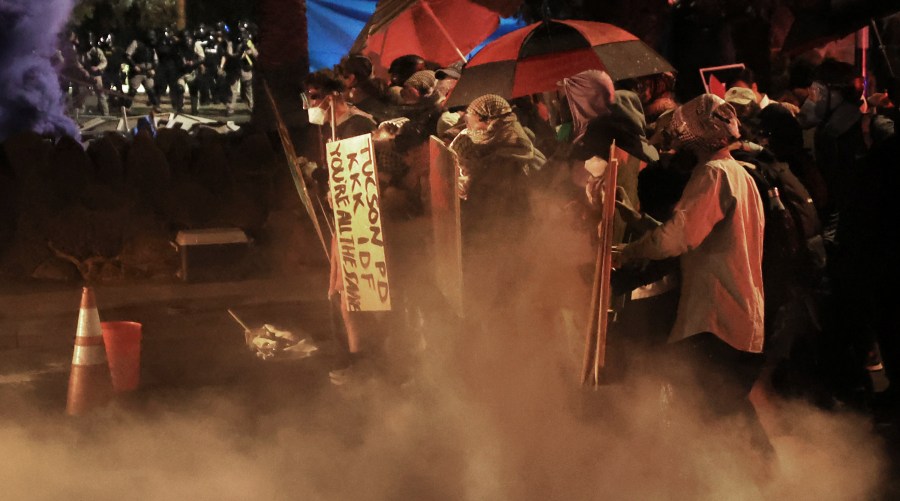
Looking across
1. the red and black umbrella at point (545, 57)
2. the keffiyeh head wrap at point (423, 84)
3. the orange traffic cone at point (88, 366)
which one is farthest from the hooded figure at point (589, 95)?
the orange traffic cone at point (88, 366)

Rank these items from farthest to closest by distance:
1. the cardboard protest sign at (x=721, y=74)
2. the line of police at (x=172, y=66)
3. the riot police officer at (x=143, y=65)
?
the riot police officer at (x=143, y=65) < the line of police at (x=172, y=66) < the cardboard protest sign at (x=721, y=74)

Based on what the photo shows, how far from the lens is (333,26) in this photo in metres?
13.9

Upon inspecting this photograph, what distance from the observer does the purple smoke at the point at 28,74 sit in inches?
694

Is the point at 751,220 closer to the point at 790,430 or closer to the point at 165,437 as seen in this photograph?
the point at 790,430

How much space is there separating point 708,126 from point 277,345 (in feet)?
15.2

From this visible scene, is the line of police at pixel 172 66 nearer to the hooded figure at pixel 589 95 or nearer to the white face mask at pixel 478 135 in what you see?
the white face mask at pixel 478 135

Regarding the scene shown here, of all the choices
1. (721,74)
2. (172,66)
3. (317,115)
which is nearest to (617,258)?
(317,115)

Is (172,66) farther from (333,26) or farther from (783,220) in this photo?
(783,220)

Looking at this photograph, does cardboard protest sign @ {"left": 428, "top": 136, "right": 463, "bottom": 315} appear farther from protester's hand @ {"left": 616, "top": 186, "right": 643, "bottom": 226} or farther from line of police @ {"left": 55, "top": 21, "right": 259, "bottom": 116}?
line of police @ {"left": 55, "top": 21, "right": 259, "bottom": 116}

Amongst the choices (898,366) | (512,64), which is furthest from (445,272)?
(898,366)

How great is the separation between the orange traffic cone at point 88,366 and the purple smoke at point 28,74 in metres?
11.7

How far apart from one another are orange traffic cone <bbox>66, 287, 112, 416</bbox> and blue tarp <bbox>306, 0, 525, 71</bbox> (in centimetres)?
773

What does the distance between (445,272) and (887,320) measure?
261 cm

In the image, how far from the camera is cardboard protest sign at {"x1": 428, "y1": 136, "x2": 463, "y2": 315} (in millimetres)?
5844
